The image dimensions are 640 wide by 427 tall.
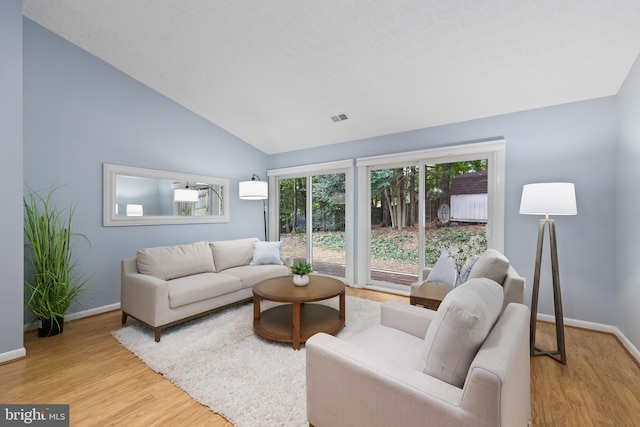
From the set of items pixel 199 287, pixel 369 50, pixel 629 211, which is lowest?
pixel 199 287

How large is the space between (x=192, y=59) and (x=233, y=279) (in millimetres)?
2532

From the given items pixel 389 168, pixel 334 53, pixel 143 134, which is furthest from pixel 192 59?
pixel 389 168

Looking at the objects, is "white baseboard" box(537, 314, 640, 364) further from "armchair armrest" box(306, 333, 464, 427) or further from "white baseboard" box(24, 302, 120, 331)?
"white baseboard" box(24, 302, 120, 331)

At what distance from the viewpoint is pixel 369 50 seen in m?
2.61

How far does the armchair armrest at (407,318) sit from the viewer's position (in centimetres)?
177

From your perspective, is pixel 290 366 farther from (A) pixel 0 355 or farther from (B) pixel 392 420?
(A) pixel 0 355

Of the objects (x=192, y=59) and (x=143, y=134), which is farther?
(x=143, y=134)

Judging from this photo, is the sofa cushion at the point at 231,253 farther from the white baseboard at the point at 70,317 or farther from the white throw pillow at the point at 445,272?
the white throw pillow at the point at 445,272

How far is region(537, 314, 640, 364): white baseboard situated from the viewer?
2.34 metres

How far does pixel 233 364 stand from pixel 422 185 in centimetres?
313

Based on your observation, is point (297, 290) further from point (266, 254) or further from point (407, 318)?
point (266, 254)

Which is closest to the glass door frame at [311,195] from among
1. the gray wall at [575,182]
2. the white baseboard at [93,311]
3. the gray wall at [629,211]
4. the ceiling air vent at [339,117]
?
the ceiling air vent at [339,117]

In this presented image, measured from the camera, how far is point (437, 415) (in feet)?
3.20

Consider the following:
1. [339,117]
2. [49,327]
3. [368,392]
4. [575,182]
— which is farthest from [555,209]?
[49,327]
